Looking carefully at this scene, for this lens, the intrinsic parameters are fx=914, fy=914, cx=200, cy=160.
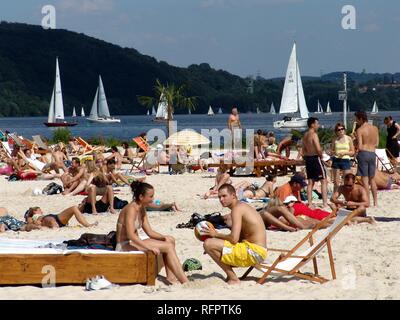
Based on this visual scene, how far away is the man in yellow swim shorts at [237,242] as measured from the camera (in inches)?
296

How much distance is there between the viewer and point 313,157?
12.2m

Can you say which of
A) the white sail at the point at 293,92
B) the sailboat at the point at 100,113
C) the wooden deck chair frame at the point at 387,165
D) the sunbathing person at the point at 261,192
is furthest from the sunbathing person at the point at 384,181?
the sailboat at the point at 100,113

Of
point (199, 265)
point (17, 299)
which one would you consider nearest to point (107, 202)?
point (199, 265)

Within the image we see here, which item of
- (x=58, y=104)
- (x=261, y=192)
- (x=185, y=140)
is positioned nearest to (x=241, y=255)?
(x=261, y=192)

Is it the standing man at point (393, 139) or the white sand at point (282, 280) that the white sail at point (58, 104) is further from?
the white sand at point (282, 280)

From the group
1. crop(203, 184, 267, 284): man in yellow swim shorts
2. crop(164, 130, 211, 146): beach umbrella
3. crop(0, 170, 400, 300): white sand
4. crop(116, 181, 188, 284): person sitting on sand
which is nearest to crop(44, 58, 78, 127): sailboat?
crop(164, 130, 211, 146): beach umbrella

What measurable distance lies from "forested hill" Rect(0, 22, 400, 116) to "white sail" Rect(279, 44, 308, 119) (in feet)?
315

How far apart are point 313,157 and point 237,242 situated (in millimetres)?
4788

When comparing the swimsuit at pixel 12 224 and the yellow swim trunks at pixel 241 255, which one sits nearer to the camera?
the yellow swim trunks at pixel 241 255

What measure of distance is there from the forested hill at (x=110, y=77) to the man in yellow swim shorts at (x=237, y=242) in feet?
480

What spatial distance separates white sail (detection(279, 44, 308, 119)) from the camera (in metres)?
58.2

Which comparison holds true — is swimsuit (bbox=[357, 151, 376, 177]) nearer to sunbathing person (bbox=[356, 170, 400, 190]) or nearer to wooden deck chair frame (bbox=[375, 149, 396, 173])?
sunbathing person (bbox=[356, 170, 400, 190])

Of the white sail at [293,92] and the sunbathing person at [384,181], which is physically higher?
the white sail at [293,92]
